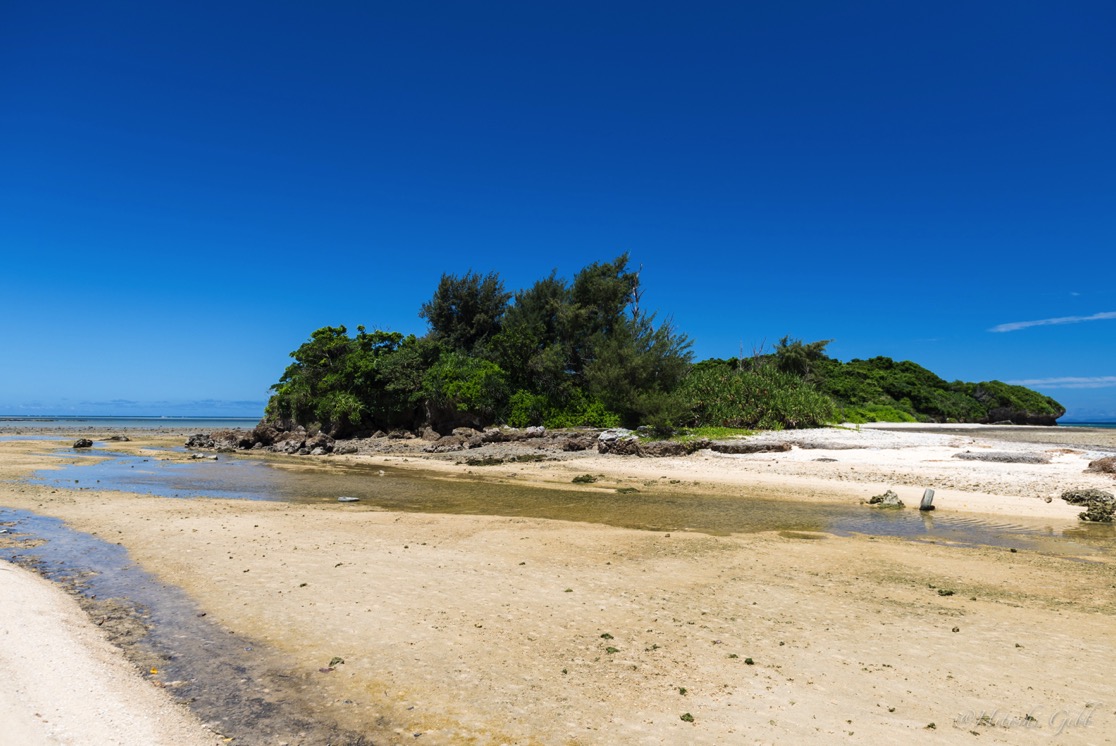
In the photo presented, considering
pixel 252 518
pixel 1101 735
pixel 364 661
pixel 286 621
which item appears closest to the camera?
pixel 1101 735

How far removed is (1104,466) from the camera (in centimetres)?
1906

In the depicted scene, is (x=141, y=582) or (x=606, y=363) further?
(x=606, y=363)

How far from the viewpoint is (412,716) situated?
5008 mm

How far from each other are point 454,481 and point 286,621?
16067mm

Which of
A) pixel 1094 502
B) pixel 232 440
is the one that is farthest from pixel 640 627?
pixel 232 440

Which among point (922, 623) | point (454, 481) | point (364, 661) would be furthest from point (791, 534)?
point (454, 481)

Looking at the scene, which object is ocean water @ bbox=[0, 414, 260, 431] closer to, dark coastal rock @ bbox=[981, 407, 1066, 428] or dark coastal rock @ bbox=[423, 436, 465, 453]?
dark coastal rock @ bbox=[423, 436, 465, 453]

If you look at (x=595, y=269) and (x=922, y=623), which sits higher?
(x=595, y=269)

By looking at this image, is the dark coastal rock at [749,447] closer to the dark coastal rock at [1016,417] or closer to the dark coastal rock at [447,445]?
the dark coastal rock at [447,445]

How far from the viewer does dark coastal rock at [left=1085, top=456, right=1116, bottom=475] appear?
18766mm

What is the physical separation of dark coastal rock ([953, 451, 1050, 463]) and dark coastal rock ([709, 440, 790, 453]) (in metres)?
6.81

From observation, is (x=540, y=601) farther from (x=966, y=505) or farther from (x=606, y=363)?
(x=606, y=363)

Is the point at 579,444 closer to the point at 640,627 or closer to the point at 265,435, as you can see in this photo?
the point at 265,435

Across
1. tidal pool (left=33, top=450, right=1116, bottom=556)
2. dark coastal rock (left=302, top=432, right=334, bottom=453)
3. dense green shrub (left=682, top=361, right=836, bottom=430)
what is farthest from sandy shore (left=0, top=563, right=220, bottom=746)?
dark coastal rock (left=302, top=432, right=334, bottom=453)
